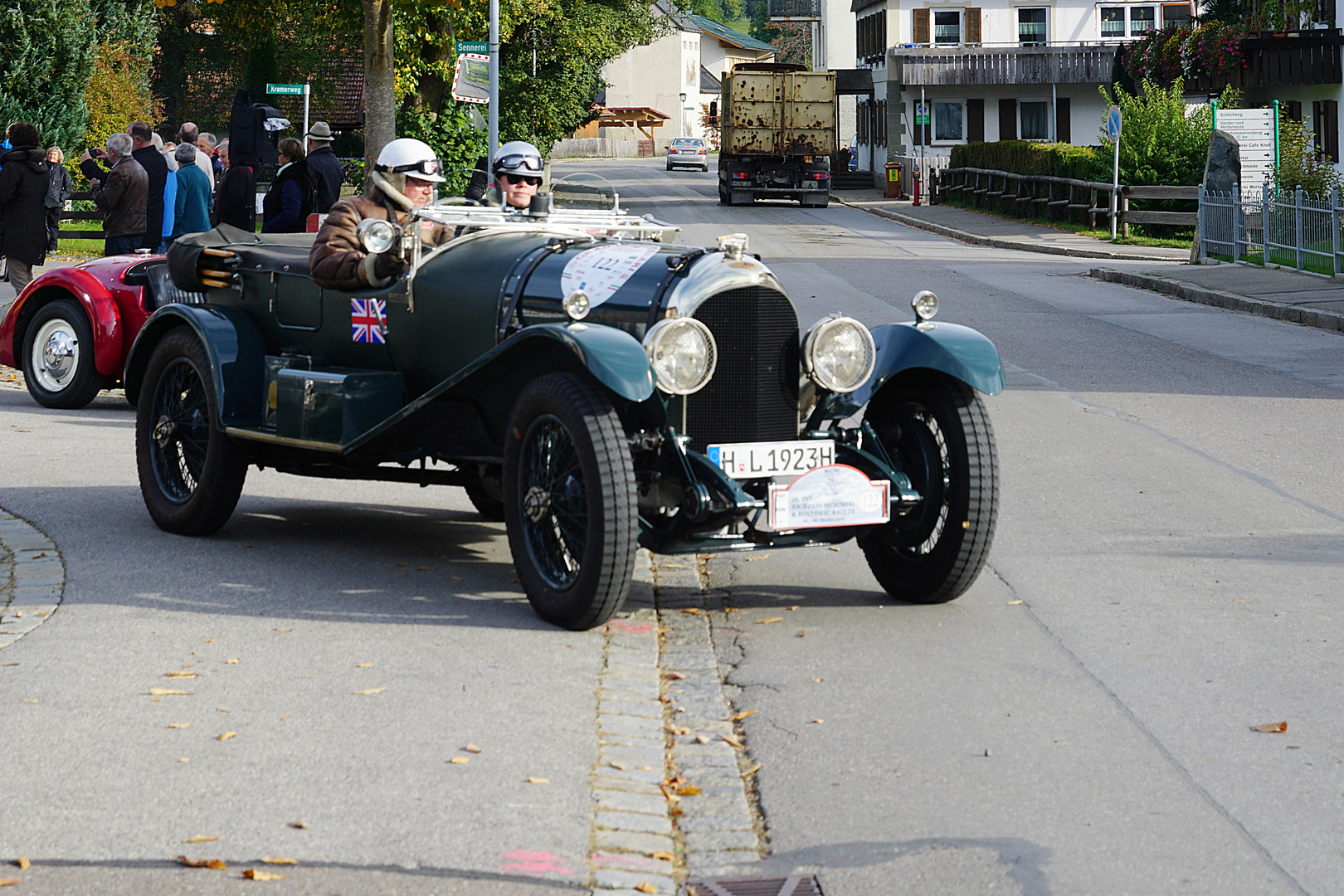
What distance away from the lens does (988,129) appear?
65.8 m

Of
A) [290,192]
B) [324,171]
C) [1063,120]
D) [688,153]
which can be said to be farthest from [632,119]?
[290,192]

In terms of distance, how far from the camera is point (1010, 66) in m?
63.2

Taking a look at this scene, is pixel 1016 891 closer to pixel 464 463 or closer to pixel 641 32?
pixel 464 463

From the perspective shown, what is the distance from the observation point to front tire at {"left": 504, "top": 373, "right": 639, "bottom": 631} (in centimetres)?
589

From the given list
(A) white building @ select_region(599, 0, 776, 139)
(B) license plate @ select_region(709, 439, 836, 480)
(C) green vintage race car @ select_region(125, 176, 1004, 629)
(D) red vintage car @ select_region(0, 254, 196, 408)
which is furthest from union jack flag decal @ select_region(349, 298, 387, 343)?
(A) white building @ select_region(599, 0, 776, 139)

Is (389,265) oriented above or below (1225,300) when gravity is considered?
above

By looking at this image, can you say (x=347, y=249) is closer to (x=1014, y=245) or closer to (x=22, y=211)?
(x=22, y=211)

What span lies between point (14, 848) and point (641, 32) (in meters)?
54.3

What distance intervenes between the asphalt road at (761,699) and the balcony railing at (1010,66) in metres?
55.5

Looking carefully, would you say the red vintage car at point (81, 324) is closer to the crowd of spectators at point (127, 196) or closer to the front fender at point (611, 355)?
the crowd of spectators at point (127, 196)

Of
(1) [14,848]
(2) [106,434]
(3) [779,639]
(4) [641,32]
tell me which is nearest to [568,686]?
(3) [779,639]

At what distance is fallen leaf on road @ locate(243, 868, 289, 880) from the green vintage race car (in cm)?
218

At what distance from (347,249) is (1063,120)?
61.7 m

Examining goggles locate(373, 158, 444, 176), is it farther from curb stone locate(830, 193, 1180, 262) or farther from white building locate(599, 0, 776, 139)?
white building locate(599, 0, 776, 139)
